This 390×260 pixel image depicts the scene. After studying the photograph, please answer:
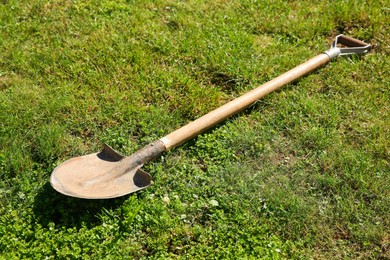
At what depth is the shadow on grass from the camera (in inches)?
119

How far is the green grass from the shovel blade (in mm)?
102

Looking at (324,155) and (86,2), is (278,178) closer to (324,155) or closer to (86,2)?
(324,155)

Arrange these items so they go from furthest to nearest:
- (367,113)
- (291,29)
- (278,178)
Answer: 1. (291,29)
2. (367,113)
3. (278,178)

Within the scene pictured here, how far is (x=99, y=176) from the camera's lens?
3.21m

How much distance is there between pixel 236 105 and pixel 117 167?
1.04 meters

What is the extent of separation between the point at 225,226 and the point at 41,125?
1.55 metres

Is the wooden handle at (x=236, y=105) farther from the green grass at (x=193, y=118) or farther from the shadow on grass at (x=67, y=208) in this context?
the shadow on grass at (x=67, y=208)

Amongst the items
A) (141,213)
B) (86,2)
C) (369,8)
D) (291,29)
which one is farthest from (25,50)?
(369,8)

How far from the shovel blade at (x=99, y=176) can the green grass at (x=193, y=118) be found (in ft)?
0.34

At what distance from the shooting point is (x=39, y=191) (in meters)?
3.19

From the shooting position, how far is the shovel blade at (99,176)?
3066mm

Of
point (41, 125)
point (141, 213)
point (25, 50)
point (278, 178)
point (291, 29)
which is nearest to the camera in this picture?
point (141, 213)

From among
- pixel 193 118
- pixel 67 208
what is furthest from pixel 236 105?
pixel 67 208

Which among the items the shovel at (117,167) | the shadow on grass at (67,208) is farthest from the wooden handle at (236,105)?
the shadow on grass at (67,208)
